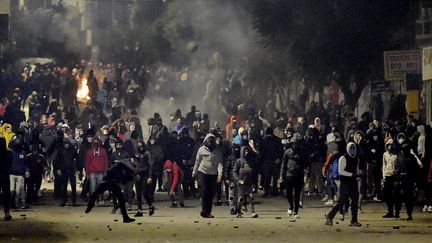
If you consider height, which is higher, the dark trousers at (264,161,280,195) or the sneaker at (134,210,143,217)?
the dark trousers at (264,161,280,195)

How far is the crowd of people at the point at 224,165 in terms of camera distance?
93.3 ft

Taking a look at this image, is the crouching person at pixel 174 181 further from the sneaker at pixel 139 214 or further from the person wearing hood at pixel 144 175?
the sneaker at pixel 139 214

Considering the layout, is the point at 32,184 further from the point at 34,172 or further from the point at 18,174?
the point at 18,174

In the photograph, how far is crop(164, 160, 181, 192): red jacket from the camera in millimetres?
32438

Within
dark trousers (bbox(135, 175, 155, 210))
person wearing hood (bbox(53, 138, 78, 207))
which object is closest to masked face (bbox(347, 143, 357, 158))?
dark trousers (bbox(135, 175, 155, 210))

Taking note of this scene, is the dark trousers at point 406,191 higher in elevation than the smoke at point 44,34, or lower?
lower

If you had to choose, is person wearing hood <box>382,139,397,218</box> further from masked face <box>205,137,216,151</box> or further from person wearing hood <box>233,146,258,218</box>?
masked face <box>205,137,216,151</box>

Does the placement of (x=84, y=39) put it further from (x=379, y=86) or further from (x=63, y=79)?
(x=379, y=86)

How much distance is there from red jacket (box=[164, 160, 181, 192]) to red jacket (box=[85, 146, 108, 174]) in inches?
64.8

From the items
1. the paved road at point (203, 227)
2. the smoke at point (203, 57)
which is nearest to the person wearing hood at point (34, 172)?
the paved road at point (203, 227)

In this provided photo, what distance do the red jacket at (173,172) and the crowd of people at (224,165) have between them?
0.02 meters

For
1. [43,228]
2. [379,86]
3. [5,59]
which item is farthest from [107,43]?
[43,228]

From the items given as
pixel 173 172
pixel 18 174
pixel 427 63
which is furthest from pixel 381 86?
pixel 18 174

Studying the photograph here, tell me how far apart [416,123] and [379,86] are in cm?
516
